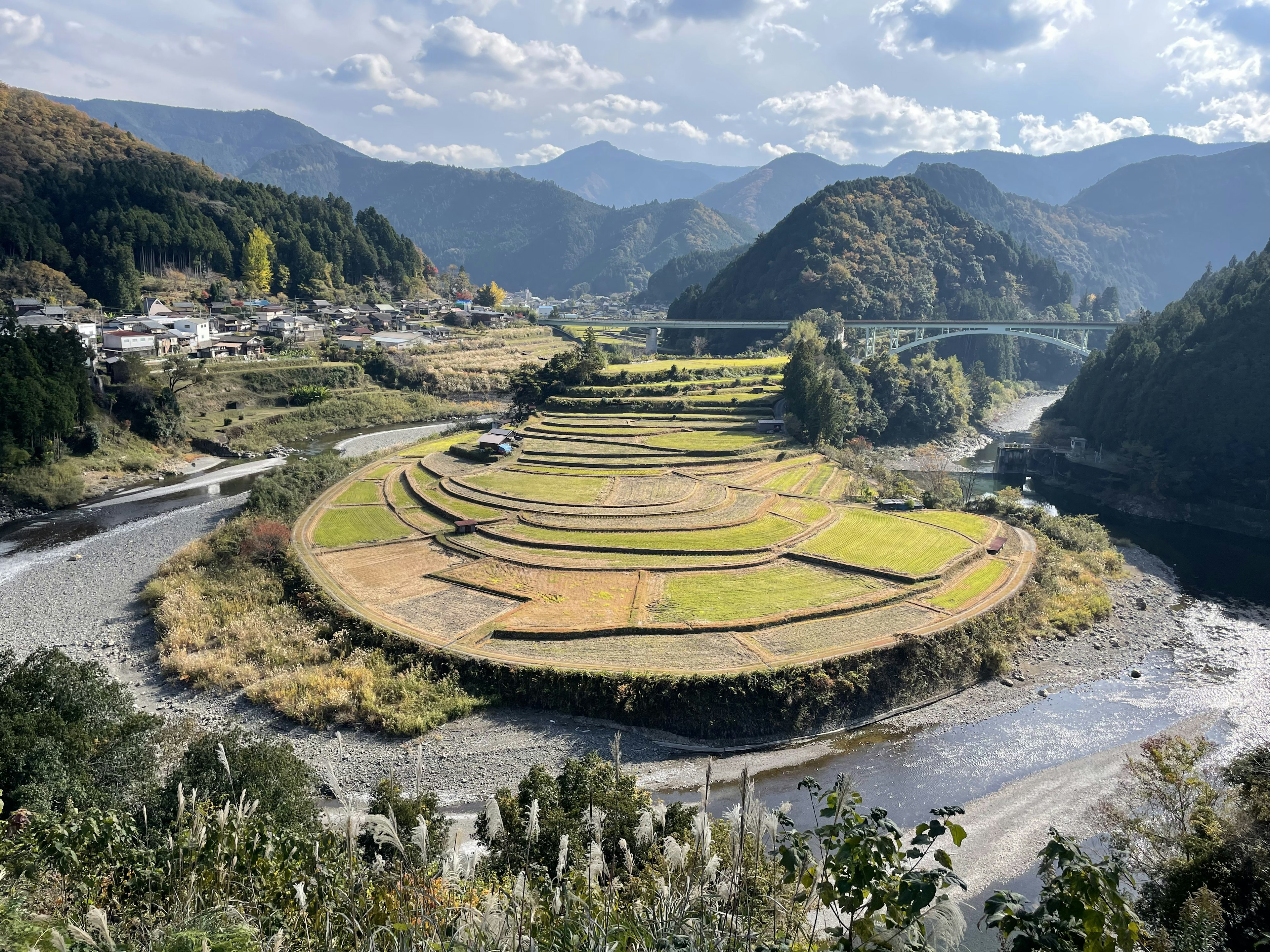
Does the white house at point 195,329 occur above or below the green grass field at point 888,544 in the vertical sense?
above

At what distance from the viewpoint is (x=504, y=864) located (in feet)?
42.1

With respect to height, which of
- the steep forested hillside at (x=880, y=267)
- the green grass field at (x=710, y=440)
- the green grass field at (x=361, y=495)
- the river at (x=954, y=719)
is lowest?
the river at (x=954, y=719)

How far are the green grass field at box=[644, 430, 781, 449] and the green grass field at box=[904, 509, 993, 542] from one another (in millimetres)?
11929

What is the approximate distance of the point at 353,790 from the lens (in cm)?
1853

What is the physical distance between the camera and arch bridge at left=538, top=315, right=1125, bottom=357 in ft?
259

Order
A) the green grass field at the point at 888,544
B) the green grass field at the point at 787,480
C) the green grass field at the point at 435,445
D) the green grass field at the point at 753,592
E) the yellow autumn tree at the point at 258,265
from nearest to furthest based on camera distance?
the green grass field at the point at 753,592 → the green grass field at the point at 888,544 → the green grass field at the point at 787,480 → the green grass field at the point at 435,445 → the yellow autumn tree at the point at 258,265

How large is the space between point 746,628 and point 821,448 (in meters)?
25.6

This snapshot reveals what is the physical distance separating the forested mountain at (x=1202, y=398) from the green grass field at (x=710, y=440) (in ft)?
85.2

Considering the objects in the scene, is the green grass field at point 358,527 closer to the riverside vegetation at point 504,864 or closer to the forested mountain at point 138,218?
the riverside vegetation at point 504,864

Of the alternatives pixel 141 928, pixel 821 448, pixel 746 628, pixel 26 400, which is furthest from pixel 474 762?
pixel 26 400

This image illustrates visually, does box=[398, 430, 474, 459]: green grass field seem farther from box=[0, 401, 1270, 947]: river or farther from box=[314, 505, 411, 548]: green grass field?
box=[0, 401, 1270, 947]: river

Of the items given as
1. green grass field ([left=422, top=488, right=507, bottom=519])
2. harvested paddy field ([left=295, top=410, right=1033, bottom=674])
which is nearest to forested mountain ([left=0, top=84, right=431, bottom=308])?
green grass field ([left=422, top=488, right=507, bottom=519])

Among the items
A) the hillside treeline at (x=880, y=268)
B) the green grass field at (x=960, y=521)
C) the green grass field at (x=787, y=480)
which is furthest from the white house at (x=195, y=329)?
the hillside treeline at (x=880, y=268)

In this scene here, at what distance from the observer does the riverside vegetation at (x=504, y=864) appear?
241 inches
